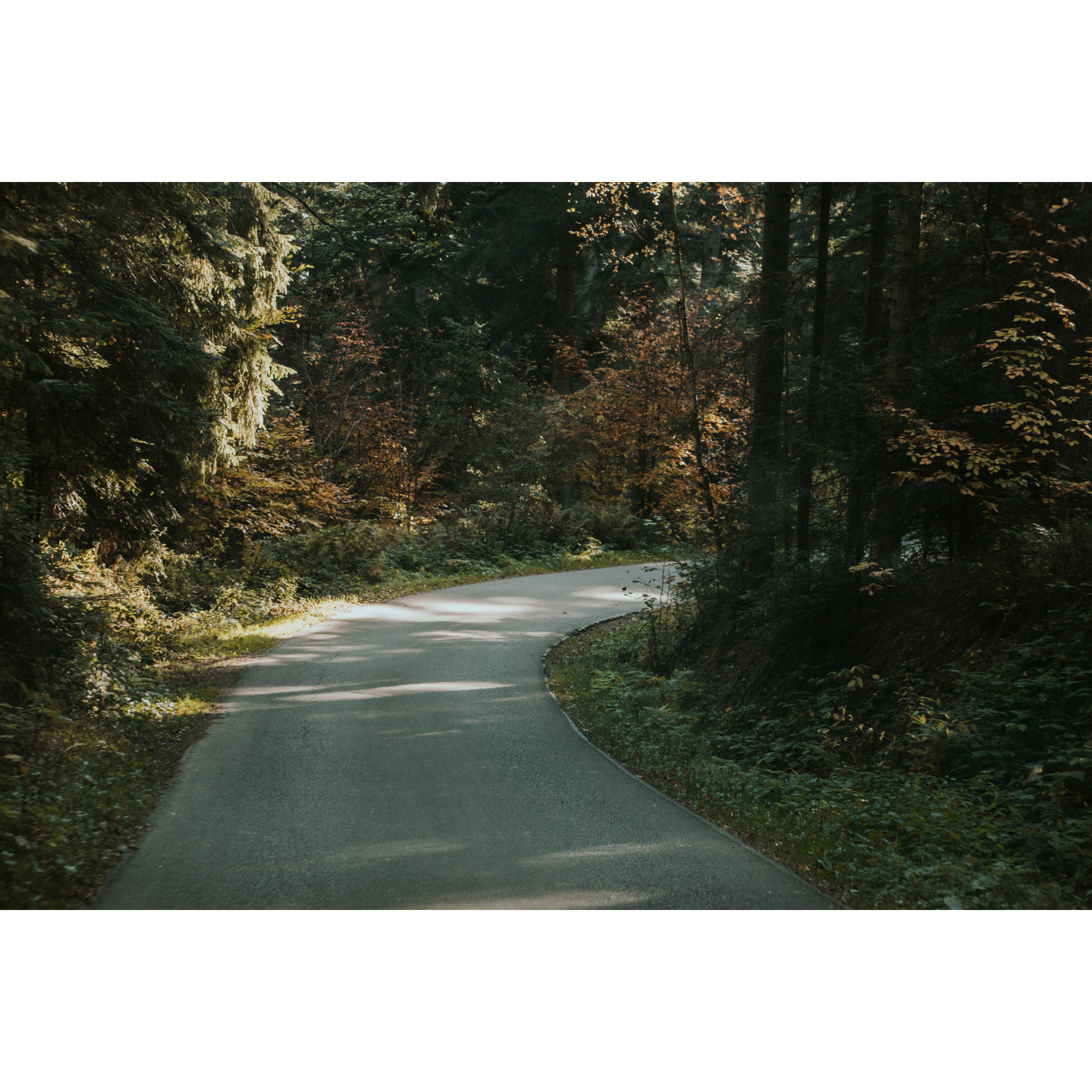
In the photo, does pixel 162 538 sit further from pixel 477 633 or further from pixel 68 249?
pixel 477 633

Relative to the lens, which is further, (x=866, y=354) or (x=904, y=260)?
(x=866, y=354)

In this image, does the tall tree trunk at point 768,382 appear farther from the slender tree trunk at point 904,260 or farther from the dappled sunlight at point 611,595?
the dappled sunlight at point 611,595

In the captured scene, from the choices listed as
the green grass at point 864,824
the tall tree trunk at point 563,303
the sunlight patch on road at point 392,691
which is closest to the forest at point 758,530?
the green grass at point 864,824

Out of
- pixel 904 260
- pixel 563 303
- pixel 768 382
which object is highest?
pixel 563 303

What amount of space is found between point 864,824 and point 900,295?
19.0 feet

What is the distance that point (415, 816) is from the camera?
242 inches

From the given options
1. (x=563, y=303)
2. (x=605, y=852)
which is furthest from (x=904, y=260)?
(x=563, y=303)

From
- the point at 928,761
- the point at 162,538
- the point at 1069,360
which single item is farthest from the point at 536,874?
the point at 162,538

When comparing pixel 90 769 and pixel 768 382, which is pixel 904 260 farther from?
pixel 90 769

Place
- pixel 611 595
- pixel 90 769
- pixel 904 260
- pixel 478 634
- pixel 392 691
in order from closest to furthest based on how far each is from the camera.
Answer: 1. pixel 90 769
2. pixel 904 260
3. pixel 392 691
4. pixel 478 634
5. pixel 611 595

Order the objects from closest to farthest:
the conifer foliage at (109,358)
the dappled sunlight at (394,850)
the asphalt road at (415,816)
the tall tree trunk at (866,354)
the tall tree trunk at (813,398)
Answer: the asphalt road at (415,816), the dappled sunlight at (394,850), the conifer foliage at (109,358), the tall tree trunk at (866,354), the tall tree trunk at (813,398)

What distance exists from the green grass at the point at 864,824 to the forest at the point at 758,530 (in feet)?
0.08

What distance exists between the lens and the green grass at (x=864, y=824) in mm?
4703

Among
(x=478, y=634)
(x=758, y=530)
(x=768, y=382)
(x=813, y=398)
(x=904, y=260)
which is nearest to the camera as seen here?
(x=904, y=260)
